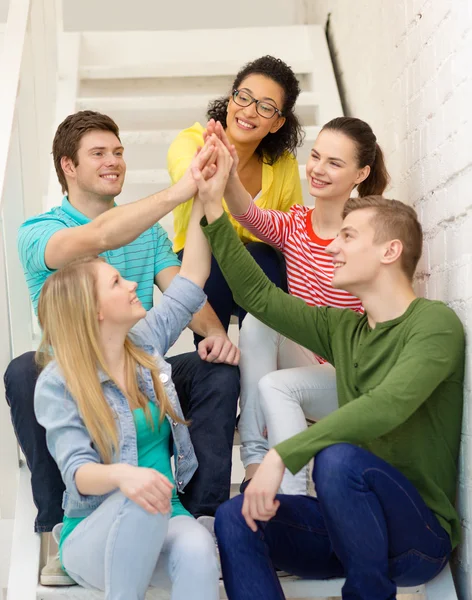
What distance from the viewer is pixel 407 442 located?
1.97 meters

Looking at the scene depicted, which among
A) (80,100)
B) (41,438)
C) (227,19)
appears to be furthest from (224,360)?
(227,19)

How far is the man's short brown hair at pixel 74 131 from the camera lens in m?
2.47

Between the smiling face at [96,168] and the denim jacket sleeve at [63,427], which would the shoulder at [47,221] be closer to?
the smiling face at [96,168]

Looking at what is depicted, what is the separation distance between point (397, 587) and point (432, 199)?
0.87 m

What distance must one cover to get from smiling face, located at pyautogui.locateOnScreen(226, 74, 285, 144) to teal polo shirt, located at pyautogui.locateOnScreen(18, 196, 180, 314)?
37 cm

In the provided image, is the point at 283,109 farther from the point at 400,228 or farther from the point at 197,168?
the point at 400,228

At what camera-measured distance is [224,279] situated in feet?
8.41

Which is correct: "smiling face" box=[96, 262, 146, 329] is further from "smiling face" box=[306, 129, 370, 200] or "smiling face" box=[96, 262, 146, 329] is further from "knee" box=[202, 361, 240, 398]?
"smiling face" box=[306, 129, 370, 200]

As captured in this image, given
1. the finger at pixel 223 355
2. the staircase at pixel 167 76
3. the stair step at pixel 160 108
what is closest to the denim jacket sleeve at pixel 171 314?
the finger at pixel 223 355

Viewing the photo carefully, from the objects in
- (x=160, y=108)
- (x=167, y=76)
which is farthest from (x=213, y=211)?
(x=167, y=76)

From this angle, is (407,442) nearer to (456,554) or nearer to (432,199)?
(456,554)

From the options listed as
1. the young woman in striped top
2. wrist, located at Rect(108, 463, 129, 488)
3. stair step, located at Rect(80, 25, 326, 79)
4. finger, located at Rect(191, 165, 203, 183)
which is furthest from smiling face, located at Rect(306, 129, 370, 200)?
stair step, located at Rect(80, 25, 326, 79)

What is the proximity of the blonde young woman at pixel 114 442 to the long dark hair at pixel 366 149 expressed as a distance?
29.0 inches

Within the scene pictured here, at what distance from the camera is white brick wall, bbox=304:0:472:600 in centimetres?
197
